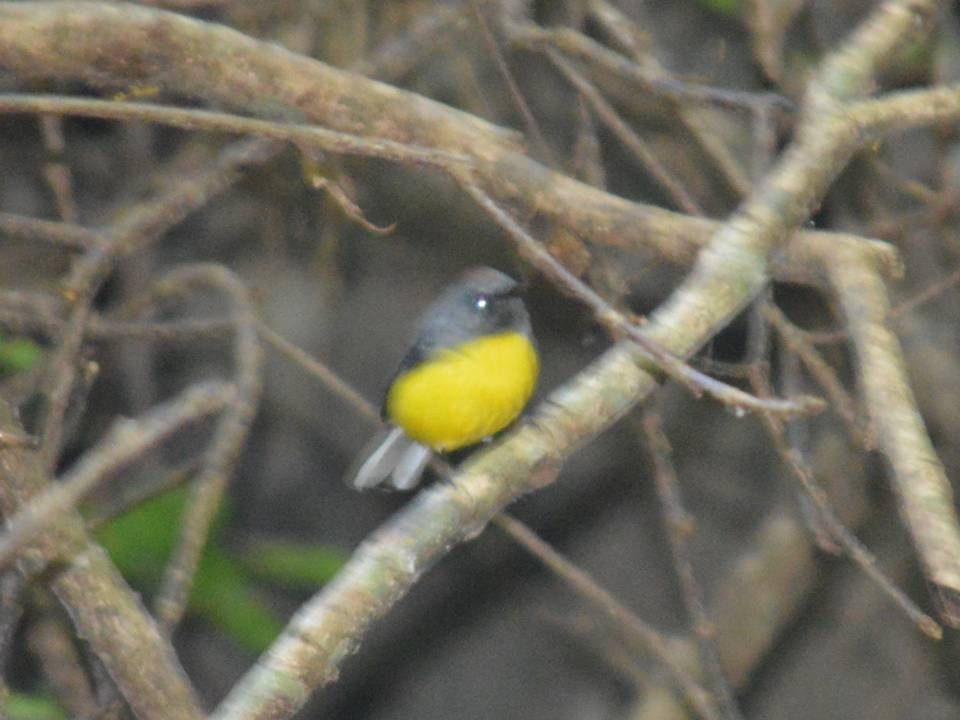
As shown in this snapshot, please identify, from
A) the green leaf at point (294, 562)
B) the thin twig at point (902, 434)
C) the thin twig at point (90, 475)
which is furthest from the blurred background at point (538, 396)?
the thin twig at point (90, 475)

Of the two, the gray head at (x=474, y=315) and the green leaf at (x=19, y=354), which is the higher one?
the gray head at (x=474, y=315)

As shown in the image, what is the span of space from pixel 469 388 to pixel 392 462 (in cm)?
53

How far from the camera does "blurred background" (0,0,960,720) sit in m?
4.36

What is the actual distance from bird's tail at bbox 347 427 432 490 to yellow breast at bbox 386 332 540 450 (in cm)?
25

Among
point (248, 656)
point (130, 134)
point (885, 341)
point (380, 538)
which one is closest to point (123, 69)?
point (380, 538)

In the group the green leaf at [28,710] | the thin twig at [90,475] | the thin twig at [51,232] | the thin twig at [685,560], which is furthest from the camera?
the thin twig at [51,232]

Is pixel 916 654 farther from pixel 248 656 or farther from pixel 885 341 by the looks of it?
pixel 885 341

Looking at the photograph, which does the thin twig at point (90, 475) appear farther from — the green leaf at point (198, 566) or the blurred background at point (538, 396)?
the blurred background at point (538, 396)

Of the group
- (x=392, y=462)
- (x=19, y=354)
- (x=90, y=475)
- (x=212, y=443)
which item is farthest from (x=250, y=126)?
(x=392, y=462)

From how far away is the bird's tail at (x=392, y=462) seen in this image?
3.43 m

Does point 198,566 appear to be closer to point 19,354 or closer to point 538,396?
point 19,354

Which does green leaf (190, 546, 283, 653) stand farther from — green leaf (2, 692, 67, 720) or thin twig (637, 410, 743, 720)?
thin twig (637, 410, 743, 720)

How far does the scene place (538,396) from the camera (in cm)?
542

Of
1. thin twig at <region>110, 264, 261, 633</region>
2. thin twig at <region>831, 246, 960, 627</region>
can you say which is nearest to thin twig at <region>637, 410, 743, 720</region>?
thin twig at <region>831, 246, 960, 627</region>
